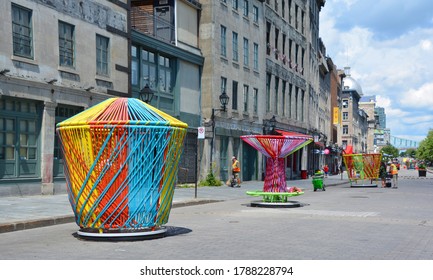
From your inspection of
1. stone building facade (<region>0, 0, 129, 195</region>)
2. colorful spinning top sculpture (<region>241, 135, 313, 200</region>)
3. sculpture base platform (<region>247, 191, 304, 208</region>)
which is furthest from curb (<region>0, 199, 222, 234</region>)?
colorful spinning top sculpture (<region>241, 135, 313, 200</region>)

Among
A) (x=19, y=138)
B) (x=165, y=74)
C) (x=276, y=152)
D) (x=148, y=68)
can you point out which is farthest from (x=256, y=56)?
(x=19, y=138)

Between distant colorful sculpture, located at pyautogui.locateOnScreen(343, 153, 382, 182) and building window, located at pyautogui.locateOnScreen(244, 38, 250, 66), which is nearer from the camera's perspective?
distant colorful sculpture, located at pyautogui.locateOnScreen(343, 153, 382, 182)

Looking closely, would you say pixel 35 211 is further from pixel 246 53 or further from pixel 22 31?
pixel 246 53

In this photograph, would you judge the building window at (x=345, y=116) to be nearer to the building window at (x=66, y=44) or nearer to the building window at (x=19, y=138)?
the building window at (x=66, y=44)

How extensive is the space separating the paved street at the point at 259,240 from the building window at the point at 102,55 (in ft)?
30.0

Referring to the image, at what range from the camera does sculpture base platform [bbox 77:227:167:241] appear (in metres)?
9.45

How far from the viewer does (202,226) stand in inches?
478

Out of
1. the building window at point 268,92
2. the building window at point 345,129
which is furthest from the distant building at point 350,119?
the building window at point 268,92

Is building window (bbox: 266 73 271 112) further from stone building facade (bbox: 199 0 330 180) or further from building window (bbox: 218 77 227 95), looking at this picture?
building window (bbox: 218 77 227 95)

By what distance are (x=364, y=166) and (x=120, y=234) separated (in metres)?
26.0

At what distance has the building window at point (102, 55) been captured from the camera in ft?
72.5

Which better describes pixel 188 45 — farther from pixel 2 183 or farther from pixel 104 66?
pixel 2 183

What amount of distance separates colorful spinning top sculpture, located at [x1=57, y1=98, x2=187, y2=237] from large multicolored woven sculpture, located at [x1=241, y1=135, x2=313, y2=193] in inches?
321

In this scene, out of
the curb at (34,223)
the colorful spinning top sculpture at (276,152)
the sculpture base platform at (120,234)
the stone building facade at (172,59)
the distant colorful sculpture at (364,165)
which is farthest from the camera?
the distant colorful sculpture at (364,165)
